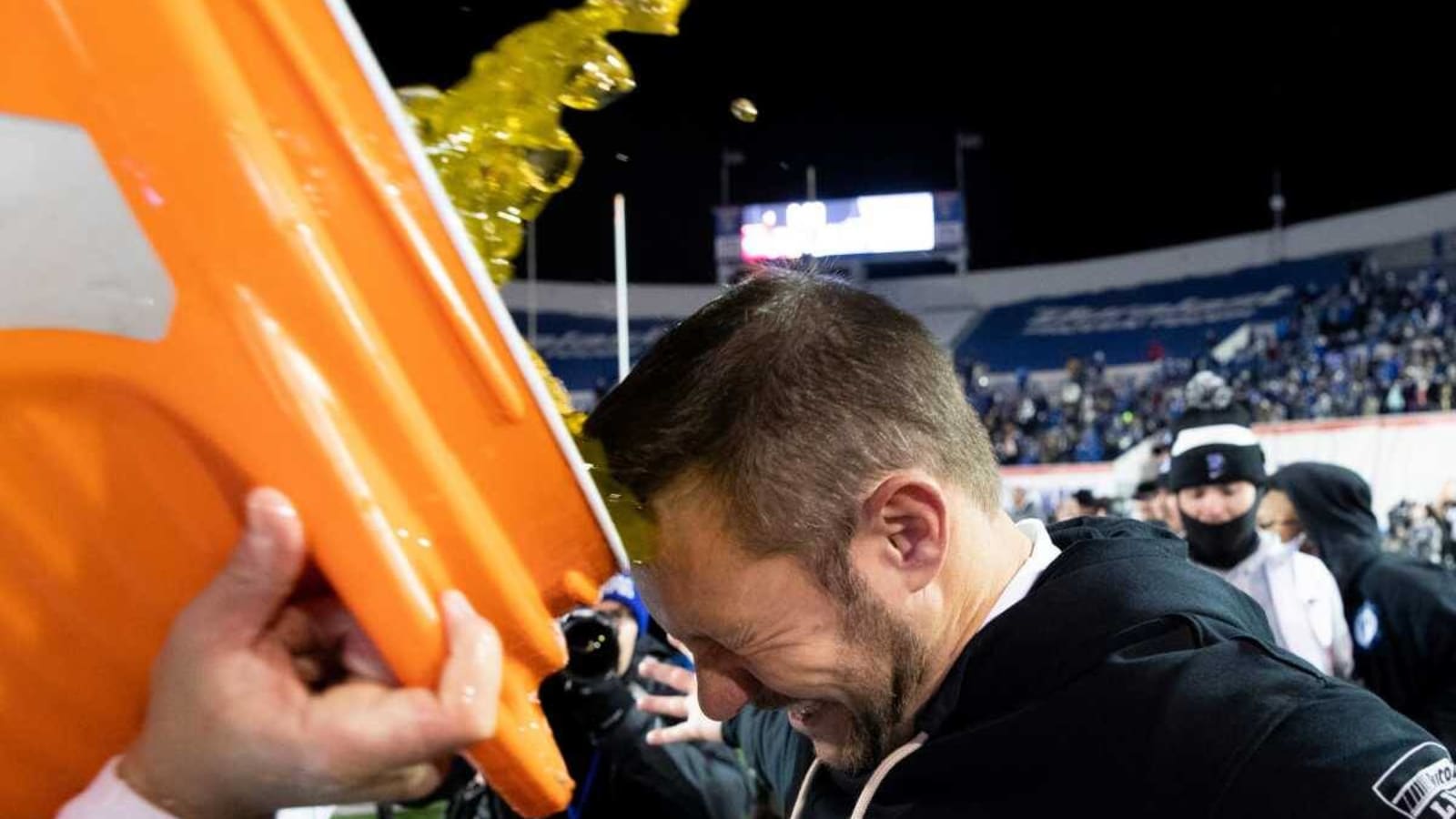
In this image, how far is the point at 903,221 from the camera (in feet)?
65.2

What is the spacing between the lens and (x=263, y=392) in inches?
19.7

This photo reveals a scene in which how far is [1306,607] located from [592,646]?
2314 mm

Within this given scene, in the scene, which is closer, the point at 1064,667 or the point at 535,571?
the point at 535,571

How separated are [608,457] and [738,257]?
19.7 metres

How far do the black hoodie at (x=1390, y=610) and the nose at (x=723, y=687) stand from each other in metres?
2.68

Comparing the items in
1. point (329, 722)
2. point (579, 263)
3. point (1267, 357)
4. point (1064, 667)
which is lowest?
point (1267, 357)

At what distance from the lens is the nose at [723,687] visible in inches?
42.2

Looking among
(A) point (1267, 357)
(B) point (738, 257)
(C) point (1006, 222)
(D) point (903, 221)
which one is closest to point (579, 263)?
(B) point (738, 257)

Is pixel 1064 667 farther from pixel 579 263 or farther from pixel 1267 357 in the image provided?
pixel 579 263

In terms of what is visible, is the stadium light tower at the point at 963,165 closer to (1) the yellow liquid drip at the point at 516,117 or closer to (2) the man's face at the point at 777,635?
(2) the man's face at the point at 777,635

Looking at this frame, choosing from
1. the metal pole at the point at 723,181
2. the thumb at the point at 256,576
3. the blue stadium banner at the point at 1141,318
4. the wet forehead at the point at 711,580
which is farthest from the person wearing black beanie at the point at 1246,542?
the metal pole at the point at 723,181

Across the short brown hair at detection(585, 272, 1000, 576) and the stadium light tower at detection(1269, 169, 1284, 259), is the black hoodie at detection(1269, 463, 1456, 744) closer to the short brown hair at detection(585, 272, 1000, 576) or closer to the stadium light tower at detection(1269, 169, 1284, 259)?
the short brown hair at detection(585, 272, 1000, 576)

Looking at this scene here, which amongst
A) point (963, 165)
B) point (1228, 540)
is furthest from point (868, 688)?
point (963, 165)

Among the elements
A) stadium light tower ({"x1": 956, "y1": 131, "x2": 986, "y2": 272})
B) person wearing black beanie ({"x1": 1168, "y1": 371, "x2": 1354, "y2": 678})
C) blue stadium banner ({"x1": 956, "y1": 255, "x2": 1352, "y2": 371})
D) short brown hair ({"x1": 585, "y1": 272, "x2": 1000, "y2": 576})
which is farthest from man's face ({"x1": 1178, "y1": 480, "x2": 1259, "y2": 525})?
stadium light tower ({"x1": 956, "y1": 131, "x2": 986, "y2": 272})
